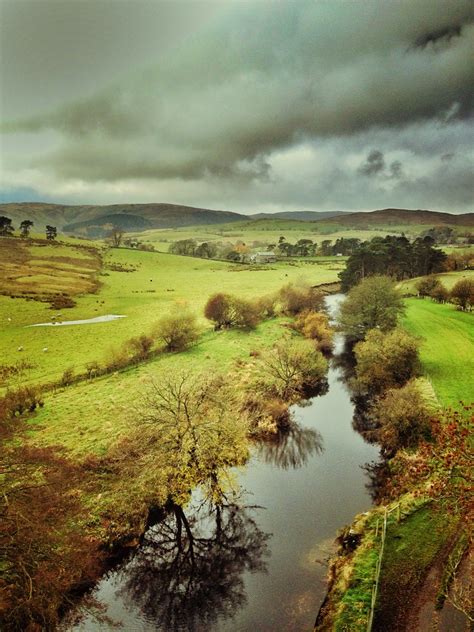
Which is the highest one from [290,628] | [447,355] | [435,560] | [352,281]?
[352,281]

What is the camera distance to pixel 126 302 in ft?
306

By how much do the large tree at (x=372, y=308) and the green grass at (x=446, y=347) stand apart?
6.18 meters

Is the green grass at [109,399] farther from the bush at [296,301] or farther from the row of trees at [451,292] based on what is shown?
the row of trees at [451,292]

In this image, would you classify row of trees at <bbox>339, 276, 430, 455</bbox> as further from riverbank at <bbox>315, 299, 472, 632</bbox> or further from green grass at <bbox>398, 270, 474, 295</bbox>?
green grass at <bbox>398, 270, 474, 295</bbox>

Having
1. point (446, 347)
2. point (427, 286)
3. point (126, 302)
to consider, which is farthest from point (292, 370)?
point (427, 286)

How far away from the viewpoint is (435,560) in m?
21.5

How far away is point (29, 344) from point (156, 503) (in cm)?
4161

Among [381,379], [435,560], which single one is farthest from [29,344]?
[435,560]

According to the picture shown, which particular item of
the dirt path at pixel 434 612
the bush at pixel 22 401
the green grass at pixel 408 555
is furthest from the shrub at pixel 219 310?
the dirt path at pixel 434 612

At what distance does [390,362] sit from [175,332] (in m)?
33.8

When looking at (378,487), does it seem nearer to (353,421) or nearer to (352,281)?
(353,421)

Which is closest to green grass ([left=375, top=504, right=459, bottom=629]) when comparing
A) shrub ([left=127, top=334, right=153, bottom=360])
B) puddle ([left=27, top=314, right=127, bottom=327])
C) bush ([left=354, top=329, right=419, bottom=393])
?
bush ([left=354, top=329, right=419, bottom=393])

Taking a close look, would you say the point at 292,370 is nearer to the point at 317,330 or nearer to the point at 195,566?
the point at 317,330

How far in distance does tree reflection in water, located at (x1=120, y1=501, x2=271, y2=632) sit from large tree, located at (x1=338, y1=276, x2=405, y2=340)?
43.9 m
